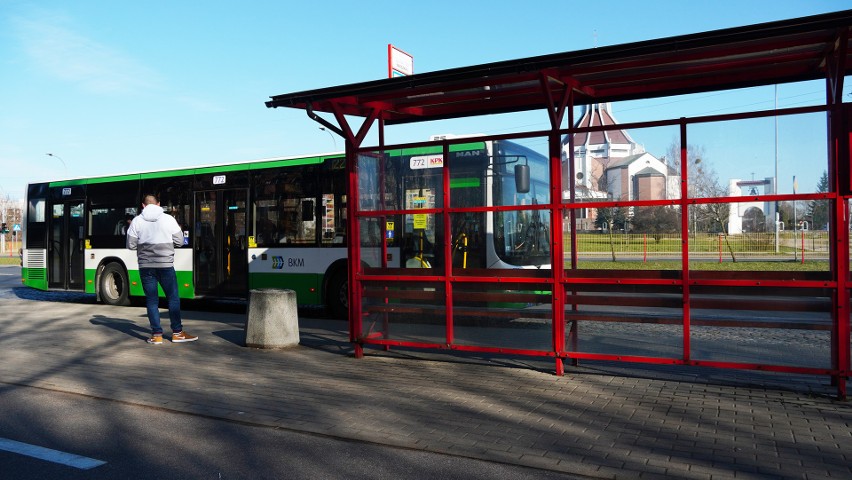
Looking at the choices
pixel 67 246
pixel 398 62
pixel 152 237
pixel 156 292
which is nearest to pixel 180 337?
pixel 156 292

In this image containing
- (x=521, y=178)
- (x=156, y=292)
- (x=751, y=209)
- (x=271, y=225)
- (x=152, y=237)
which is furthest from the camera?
(x=271, y=225)

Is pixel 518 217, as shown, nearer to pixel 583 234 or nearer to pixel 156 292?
pixel 583 234

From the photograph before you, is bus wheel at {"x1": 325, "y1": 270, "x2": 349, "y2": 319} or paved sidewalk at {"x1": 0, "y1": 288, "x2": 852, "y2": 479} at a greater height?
bus wheel at {"x1": 325, "y1": 270, "x2": 349, "y2": 319}

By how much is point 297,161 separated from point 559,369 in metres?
7.59

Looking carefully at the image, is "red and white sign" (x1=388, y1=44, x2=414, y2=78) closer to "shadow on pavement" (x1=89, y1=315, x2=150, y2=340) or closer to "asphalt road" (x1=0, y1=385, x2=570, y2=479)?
"shadow on pavement" (x1=89, y1=315, x2=150, y2=340)

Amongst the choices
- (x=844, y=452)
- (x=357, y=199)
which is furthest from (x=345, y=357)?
(x=844, y=452)

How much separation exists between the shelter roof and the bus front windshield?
124cm

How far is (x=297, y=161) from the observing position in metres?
13.7

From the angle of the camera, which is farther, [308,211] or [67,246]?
[67,246]

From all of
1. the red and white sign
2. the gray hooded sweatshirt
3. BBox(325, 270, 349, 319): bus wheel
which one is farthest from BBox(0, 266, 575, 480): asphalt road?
the red and white sign

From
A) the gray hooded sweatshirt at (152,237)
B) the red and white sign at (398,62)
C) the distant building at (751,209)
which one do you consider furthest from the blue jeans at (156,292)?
the red and white sign at (398,62)

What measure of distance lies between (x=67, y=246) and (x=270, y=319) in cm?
983

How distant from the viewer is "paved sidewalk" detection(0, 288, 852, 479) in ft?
16.3

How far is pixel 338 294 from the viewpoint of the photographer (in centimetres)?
1302
